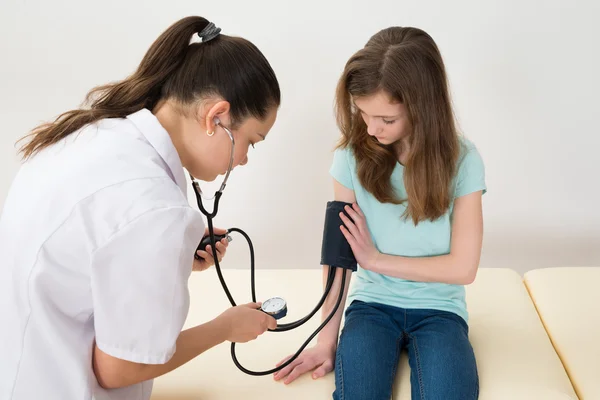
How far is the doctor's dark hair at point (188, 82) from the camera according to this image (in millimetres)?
1261

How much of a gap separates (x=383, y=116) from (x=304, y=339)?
0.61 m

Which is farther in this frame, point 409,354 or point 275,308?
point 409,354

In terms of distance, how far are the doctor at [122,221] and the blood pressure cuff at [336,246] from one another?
1.34 ft

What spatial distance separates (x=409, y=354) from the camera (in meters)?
1.63

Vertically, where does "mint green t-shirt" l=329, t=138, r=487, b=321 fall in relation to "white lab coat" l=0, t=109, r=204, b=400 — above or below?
below

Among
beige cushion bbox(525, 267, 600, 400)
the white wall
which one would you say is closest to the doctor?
beige cushion bbox(525, 267, 600, 400)

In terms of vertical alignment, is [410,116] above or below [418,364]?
above

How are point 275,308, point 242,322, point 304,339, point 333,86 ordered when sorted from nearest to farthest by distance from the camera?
point 242,322 < point 275,308 < point 304,339 < point 333,86

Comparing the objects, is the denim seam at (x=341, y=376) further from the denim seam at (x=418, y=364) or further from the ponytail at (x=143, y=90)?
the ponytail at (x=143, y=90)

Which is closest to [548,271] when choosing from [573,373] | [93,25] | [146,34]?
[573,373]

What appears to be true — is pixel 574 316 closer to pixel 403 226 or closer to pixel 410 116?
pixel 403 226

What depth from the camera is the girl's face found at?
154cm

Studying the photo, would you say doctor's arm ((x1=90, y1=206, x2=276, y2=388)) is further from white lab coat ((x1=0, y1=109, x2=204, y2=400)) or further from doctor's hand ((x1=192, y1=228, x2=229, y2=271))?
doctor's hand ((x1=192, y1=228, x2=229, y2=271))

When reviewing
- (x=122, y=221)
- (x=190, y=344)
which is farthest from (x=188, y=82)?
(x=190, y=344)
